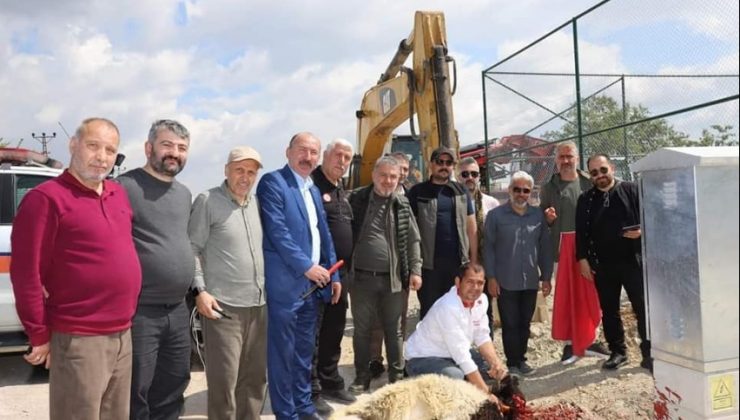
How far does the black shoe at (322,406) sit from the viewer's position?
A: 185 inches

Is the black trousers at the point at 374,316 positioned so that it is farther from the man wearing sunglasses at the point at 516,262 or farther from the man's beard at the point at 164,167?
the man's beard at the point at 164,167

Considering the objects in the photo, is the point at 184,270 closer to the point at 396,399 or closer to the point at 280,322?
the point at 280,322

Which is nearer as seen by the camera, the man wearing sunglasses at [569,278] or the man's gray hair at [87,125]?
the man's gray hair at [87,125]

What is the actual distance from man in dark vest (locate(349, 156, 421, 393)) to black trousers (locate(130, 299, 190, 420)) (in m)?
1.87

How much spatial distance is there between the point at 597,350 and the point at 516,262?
1466 millimetres

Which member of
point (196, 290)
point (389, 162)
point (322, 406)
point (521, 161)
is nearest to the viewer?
point (196, 290)

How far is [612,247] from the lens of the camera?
5.27m

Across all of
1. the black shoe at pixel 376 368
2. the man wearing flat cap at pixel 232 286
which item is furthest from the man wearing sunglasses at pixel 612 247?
the man wearing flat cap at pixel 232 286

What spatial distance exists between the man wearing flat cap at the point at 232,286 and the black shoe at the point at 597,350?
3.56m

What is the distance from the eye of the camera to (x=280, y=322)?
4117 mm

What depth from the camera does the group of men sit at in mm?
2914

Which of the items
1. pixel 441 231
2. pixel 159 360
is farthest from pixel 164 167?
pixel 441 231

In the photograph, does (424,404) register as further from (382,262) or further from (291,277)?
(382,262)

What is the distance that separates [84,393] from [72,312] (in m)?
0.39
